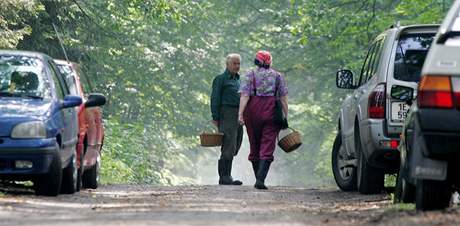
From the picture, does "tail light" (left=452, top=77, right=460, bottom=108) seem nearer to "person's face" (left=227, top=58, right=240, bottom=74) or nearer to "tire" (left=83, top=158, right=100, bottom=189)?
"tire" (left=83, top=158, right=100, bottom=189)

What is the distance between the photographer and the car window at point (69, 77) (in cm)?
1631

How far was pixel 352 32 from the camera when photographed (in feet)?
114

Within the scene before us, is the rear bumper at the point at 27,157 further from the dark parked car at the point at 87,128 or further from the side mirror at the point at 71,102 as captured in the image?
the dark parked car at the point at 87,128

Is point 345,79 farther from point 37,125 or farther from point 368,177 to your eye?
point 37,125

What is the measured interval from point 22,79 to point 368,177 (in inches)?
169

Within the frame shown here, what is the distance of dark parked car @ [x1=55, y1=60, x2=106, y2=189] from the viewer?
1608cm

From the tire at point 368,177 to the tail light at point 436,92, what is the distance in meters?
5.47

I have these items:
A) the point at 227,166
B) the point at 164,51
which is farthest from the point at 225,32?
the point at 227,166

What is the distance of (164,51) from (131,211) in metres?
33.3

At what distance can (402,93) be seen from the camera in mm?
14359

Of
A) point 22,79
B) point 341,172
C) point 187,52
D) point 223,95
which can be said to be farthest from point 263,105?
point 187,52

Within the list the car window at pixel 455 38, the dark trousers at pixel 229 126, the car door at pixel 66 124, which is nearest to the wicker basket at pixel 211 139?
the dark trousers at pixel 229 126

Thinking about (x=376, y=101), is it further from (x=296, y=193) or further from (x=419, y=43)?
(x=296, y=193)

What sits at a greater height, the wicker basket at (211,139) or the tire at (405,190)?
the tire at (405,190)
